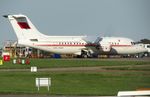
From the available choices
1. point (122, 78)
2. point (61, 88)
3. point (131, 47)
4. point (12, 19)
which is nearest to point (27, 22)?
point (12, 19)

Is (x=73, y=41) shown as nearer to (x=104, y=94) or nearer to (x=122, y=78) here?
(x=122, y=78)

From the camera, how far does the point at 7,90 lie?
1117 inches

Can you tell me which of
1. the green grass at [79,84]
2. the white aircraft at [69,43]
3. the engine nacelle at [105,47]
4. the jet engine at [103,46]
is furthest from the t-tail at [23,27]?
the green grass at [79,84]

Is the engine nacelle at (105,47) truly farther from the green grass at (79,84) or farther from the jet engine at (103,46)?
the green grass at (79,84)

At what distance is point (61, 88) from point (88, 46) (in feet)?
220

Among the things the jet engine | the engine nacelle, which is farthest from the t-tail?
the engine nacelle

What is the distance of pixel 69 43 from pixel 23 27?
31.1ft

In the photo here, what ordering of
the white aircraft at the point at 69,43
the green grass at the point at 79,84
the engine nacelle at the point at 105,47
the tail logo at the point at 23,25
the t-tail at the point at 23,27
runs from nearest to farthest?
the green grass at the point at 79,84, the engine nacelle at the point at 105,47, the white aircraft at the point at 69,43, the t-tail at the point at 23,27, the tail logo at the point at 23,25

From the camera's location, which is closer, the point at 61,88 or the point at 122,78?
the point at 61,88

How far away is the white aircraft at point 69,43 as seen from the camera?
3730 inches

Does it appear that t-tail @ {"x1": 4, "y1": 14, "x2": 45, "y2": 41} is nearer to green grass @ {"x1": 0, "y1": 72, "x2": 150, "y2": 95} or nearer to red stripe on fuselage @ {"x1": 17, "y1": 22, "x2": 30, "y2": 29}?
red stripe on fuselage @ {"x1": 17, "y1": 22, "x2": 30, "y2": 29}

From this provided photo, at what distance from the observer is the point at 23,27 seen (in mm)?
97625

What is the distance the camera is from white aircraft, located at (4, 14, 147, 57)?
94.8 metres

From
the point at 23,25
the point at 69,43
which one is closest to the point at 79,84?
the point at 69,43
